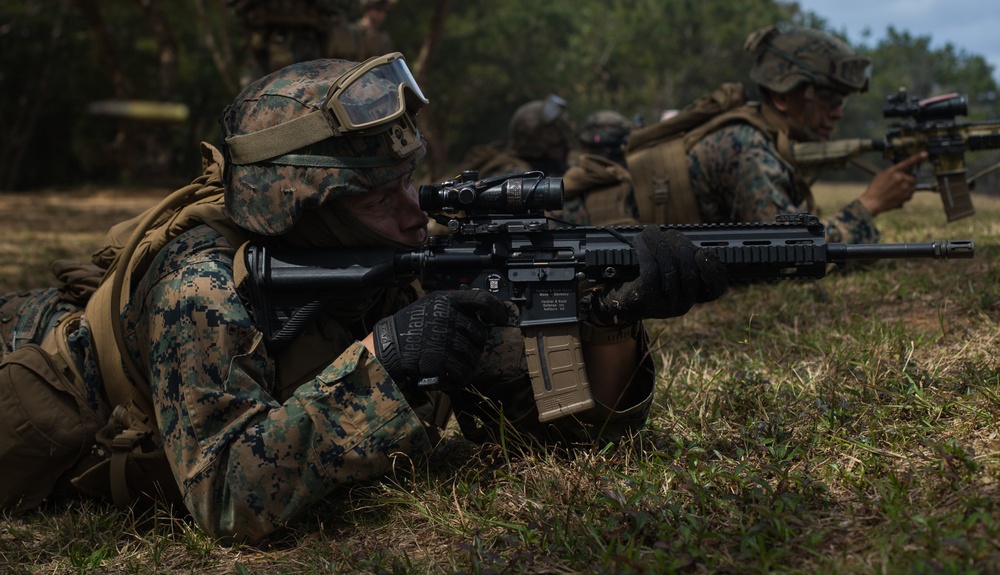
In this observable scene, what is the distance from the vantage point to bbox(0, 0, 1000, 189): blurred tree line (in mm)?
17859

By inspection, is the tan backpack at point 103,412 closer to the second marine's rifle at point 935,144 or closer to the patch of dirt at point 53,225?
the patch of dirt at point 53,225

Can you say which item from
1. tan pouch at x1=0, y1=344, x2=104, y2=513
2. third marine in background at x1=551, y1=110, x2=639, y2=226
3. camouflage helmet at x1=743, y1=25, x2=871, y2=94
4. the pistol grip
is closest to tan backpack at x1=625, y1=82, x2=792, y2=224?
third marine in background at x1=551, y1=110, x2=639, y2=226

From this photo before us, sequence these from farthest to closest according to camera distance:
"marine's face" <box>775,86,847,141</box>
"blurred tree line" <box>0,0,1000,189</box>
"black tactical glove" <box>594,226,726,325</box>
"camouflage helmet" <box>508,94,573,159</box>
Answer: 1. "blurred tree line" <box>0,0,1000,189</box>
2. "camouflage helmet" <box>508,94,573,159</box>
3. "marine's face" <box>775,86,847,141</box>
4. "black tactical glove" <box>594,226,726,325</box>

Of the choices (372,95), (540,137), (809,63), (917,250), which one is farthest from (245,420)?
(540,137)

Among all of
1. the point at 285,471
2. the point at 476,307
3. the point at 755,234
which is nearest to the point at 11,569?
the point at 285,471

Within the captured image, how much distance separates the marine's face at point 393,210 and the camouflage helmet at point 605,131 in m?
6.93

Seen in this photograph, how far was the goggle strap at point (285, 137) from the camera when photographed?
2881 mm

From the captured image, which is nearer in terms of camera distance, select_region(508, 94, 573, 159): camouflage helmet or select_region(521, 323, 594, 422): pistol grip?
select_region(521, 323, 594, 422): pistol grip

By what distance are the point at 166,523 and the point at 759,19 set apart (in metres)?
42.4

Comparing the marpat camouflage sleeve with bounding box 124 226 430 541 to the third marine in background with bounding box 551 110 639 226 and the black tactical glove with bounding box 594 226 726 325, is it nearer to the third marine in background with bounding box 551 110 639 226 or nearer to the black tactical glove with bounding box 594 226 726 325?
the black tactical glove with bounding box 594 226 726 325

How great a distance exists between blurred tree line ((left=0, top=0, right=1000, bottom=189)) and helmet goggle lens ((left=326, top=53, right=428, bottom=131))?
10311mm

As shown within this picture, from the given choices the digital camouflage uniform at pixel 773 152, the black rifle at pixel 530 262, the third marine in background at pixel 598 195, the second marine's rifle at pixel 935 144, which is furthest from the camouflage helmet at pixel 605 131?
the black rifle at pixel 530 262

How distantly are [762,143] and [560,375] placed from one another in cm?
343

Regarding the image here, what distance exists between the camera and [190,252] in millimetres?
2951
